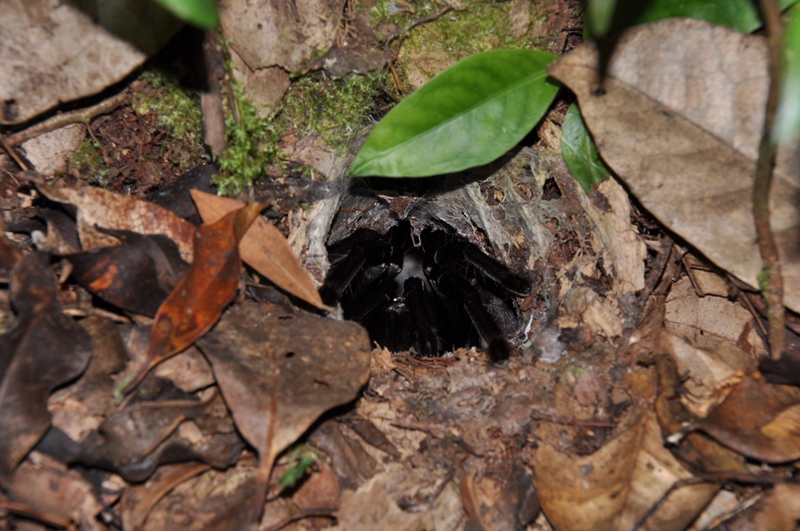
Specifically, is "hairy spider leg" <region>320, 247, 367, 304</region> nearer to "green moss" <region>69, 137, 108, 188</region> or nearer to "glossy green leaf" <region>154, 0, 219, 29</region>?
"green moss" <region>69, 137, 108, 188</region>

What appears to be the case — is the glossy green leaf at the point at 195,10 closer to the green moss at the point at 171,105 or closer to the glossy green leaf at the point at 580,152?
the green moss at the point at 171,105

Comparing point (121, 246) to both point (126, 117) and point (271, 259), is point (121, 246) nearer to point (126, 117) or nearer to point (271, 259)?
point (271, 259)

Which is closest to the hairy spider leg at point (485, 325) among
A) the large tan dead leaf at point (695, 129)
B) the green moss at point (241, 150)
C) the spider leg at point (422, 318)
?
the spider leg at point (422, 318)

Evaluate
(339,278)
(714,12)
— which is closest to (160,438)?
(339,278)

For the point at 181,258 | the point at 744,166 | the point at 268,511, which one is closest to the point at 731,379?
the point at 744,166

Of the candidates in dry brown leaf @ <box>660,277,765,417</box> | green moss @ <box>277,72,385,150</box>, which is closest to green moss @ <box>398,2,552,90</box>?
green moss @ <box>277,72,385,150</box>

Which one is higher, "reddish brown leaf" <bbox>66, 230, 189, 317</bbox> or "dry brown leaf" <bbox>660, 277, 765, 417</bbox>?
"reddish brown leaf" <bbox>66, 230, 189, 317</bbox>

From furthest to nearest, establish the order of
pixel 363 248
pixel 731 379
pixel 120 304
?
pixel 363 248 → pixel 731 379 → pixel 120 304

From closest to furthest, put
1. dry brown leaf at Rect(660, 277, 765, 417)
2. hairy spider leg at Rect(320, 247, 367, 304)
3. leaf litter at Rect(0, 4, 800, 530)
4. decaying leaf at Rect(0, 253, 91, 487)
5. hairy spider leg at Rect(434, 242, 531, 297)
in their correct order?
decaying leaf at Rect(0, 253, 91, 487) < leaf litter at Rect(0, 4, 800, 530) < dry brown leaf at Rect(660, 277, 765, 417) < hairy spider leg at Rect(320, 247, 367, 304) < hairy spider leg at Rect(434, 242, 531, 297)

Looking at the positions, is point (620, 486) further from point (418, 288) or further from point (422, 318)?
point (418, 288)
